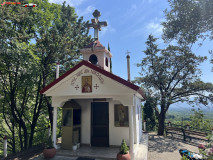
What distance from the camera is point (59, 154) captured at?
834cm

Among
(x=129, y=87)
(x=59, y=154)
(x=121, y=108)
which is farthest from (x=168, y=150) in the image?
(x=59, y=154)

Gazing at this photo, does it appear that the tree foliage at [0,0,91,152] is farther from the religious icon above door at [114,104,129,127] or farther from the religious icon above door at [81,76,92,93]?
the religious icon above door at [114,104,129,127]

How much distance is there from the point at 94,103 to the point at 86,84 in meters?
2.45

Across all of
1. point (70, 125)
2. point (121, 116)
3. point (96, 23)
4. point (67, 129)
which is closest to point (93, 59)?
point (96, 23)

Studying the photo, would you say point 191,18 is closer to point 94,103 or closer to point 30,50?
point 94,103

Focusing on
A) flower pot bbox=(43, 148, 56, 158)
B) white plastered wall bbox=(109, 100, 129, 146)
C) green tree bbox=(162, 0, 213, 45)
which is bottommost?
flower pot bbox=(43, 148, 56, 158)

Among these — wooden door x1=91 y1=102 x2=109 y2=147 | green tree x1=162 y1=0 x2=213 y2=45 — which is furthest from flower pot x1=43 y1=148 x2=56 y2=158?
green tree x1=162 y1=0 x2=213 y2=45

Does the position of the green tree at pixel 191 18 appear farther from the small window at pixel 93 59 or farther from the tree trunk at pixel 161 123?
the tree trunk at pixel 161 123

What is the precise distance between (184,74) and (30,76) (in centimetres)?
1485

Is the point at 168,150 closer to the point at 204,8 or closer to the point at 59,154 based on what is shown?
the point at 59,154

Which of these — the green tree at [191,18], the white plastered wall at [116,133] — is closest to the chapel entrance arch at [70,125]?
the white plastered wall at [116,133]

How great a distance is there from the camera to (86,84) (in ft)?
27.0

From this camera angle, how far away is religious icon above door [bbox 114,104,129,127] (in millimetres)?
9648

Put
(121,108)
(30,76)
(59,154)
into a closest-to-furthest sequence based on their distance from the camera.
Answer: (59,154)
(121,108)
(30,76)
